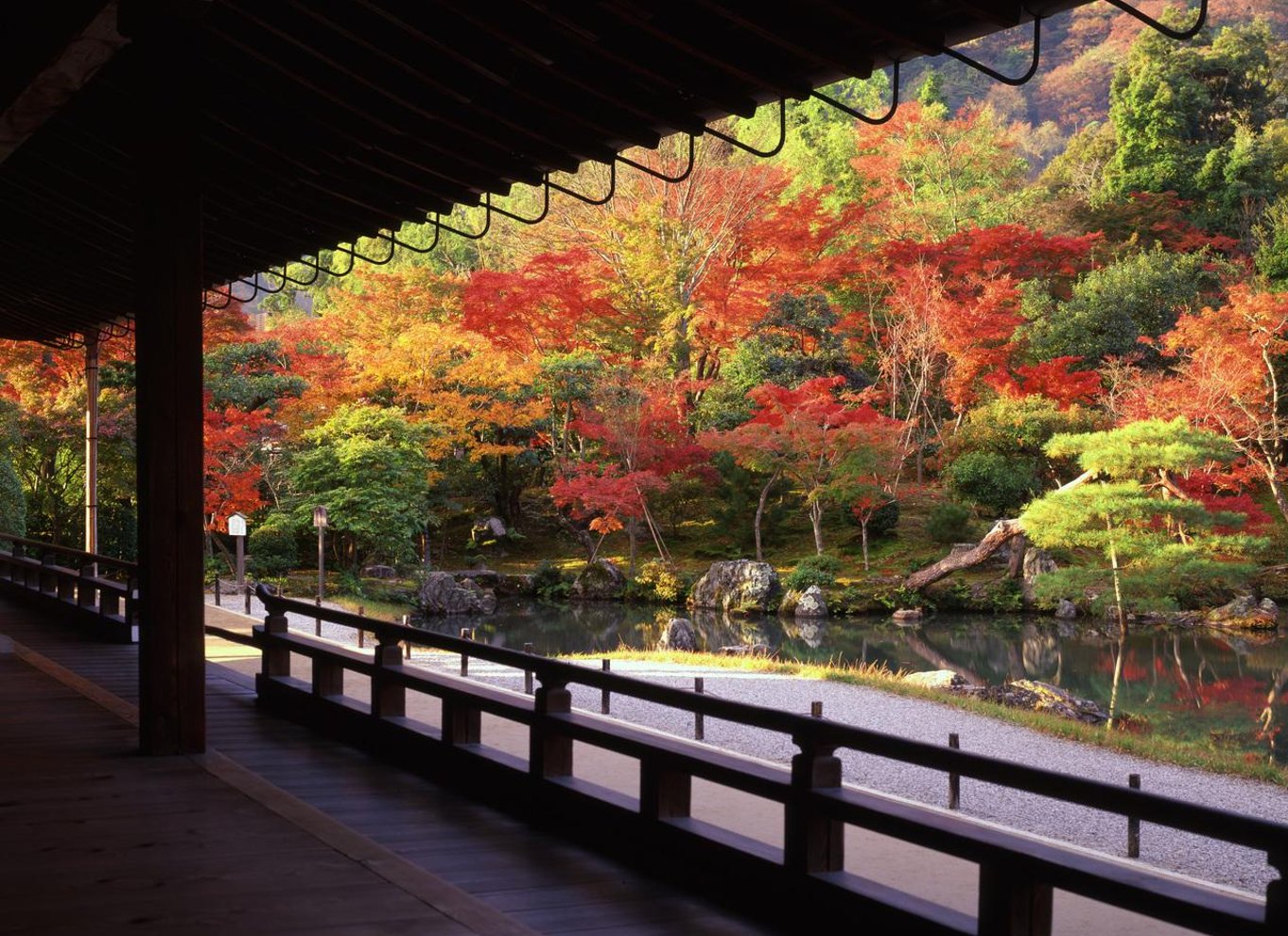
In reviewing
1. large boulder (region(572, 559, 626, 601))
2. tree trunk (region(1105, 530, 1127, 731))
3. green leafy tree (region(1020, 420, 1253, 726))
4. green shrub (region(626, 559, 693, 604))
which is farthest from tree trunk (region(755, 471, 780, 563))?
tree trunk (region(1105, 530, 1127, 731))

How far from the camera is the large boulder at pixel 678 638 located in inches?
717

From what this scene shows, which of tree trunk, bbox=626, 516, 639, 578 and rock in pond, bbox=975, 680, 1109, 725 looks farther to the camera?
tree trunk, bbox=626, 516, 639, 578

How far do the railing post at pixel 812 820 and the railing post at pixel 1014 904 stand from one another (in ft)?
1.91

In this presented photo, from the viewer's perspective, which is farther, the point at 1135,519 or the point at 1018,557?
the point at 1018,557

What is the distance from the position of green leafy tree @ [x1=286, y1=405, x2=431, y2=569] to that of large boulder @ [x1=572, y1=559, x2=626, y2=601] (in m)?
3.29

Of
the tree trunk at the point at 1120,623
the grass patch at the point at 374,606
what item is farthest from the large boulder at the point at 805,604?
the grass patch at the point at 374,606

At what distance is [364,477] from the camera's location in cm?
2156

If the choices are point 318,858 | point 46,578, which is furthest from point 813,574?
point 318,858

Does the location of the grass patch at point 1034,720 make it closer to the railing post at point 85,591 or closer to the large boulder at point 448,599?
the large boulder at point 448,599

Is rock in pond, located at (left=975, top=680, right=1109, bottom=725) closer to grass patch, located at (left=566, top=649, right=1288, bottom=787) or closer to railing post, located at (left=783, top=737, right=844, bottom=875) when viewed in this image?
grass patch, located at (left=566, top=649, right=1288, bottom=787)

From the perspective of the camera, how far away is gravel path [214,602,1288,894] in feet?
26.8

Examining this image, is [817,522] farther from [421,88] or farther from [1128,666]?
[421,88]

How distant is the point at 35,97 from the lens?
15.5 feet

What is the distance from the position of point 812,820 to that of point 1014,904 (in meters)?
0.69
